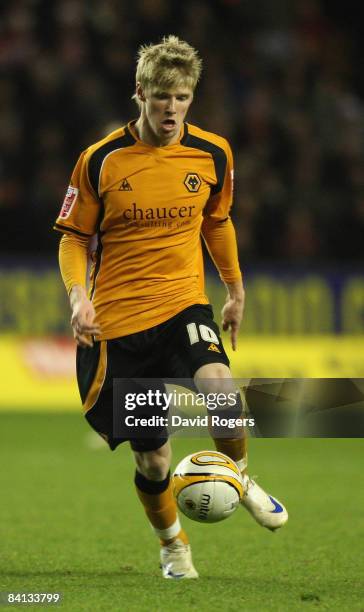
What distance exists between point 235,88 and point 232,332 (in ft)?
30.0

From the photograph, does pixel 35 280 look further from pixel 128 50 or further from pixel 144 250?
pixel 144 250

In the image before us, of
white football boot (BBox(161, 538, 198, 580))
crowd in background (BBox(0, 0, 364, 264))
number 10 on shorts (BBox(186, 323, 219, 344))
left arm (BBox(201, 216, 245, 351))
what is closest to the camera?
number 10 on shorts (BBox(186, 323, 219, 344))

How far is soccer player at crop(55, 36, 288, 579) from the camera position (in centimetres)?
504

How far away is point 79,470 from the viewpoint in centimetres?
878

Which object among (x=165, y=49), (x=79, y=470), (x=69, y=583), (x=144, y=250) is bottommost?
(x=79, y=470)

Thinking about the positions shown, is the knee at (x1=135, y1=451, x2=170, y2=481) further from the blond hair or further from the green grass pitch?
the blond hair

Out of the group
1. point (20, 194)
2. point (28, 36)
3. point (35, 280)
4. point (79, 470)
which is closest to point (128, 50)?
point (28, 36)

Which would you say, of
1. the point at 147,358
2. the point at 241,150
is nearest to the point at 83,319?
the point at 147,358

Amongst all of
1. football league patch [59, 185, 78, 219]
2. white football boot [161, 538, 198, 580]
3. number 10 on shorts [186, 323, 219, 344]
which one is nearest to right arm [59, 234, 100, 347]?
football league patch [59, 185, 78, 219]

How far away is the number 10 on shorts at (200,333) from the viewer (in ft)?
16.4

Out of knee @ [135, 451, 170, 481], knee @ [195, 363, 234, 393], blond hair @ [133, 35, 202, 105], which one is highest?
blond hair @ [133, 35, 202, 105]

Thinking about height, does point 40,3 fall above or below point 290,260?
above

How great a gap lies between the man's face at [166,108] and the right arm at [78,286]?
0.59 metres

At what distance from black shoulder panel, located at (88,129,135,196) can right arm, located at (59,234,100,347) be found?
0.85 feet
